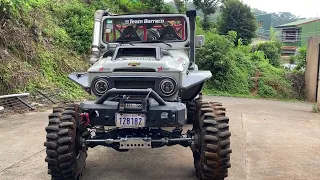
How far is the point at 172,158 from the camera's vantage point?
6473 millimetres

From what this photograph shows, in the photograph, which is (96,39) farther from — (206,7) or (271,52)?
(206,7)

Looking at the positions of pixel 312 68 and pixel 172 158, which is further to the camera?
pixel 312 68

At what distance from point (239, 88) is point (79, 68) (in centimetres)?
848

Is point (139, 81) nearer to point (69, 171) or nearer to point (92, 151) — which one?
point (69, 171)

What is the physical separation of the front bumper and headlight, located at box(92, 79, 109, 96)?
425mm

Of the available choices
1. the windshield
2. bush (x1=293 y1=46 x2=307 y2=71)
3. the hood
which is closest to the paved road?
the hood

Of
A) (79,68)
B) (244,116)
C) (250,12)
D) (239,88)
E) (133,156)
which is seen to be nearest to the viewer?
(133,156)

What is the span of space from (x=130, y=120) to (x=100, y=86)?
0.80m

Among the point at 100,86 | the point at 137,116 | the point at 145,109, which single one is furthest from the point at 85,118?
the point at 145,109

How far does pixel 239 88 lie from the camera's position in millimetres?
19578

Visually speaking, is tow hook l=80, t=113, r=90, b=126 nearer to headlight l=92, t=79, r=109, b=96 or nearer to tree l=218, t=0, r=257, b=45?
headlight l=92, t=79, r=109, b=96

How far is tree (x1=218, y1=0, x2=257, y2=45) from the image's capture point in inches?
1204

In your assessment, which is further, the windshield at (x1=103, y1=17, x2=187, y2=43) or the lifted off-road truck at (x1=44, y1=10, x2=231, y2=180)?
the windshield at (x1=103, y1=17, x2=187, y2=43)

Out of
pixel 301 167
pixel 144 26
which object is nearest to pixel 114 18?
pixel 144 26
